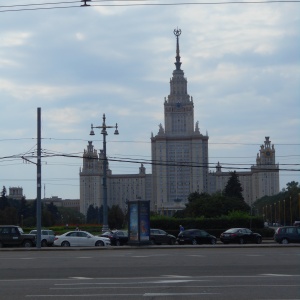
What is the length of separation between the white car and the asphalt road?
16.5m

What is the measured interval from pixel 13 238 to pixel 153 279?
28450 millimetres

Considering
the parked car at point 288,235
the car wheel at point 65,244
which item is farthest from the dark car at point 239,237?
the car wheel at point 65,244

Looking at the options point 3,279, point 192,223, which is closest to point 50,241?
Result: point 192,223

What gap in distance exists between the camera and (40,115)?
44.1 meters

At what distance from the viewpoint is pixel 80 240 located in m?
45.2

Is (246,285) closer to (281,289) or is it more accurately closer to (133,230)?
(281,289)

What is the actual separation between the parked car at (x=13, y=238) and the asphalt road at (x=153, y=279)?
18539 millimetres

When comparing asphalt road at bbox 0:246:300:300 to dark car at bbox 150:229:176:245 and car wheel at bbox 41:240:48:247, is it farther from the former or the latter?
car wheel at bbox 41:240:48:247

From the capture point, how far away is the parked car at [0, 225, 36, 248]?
46250 millimetres

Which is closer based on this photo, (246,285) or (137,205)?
(246,285)

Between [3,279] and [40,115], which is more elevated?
[40,115]

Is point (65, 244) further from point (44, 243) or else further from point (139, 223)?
point (139, 223)

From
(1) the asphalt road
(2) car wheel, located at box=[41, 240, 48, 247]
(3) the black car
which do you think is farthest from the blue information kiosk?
(1) the asphalt road

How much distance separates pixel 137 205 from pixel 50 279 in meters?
22.3
